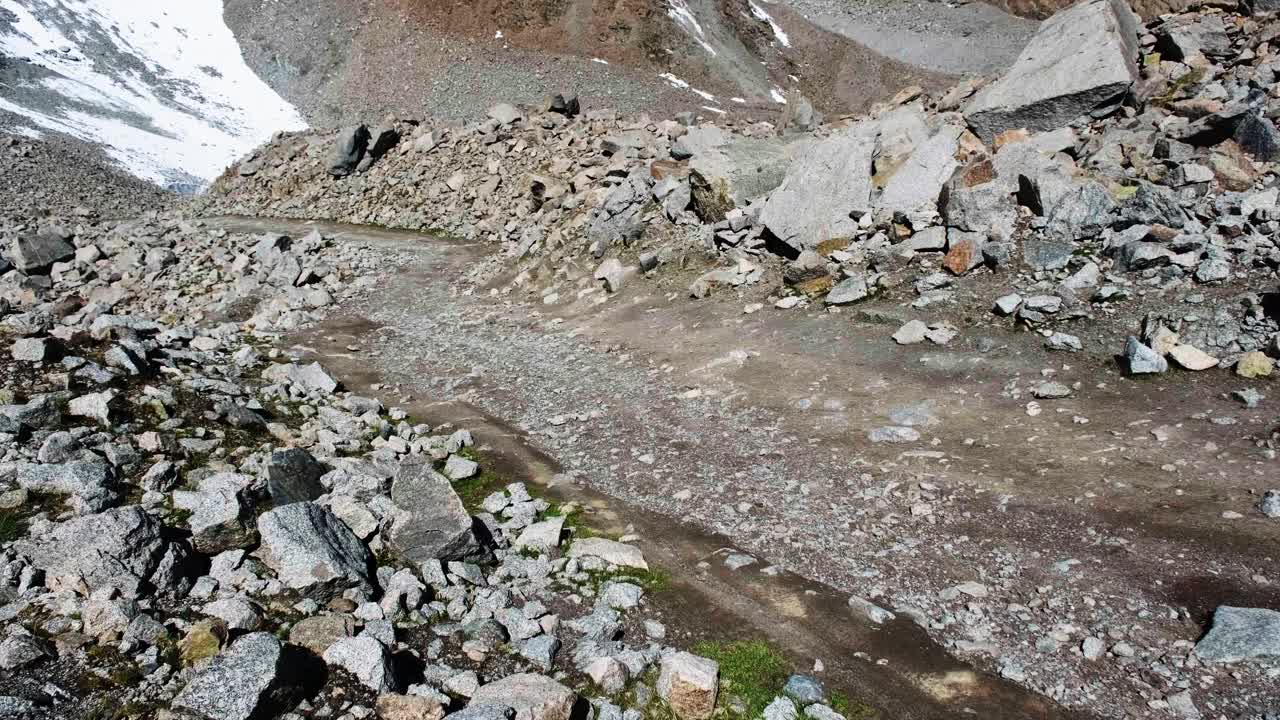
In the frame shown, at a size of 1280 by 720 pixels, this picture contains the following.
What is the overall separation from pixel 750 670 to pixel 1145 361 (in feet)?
24.3

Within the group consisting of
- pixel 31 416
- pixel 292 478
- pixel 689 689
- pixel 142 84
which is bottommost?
pixel 689 689

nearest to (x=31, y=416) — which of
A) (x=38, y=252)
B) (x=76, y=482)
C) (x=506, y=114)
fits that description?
(x=76, y=482)

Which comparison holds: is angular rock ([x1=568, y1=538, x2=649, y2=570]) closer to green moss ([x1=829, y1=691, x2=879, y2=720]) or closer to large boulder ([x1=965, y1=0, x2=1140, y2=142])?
green moss ([x1=829, y1=691, x2=879, y2=720])

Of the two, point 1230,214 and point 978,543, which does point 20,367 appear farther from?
point 1230,214

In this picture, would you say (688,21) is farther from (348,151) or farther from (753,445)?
(753,445)

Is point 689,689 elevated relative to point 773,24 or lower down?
lower down

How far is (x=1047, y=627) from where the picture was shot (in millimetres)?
6629

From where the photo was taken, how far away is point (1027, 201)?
14.2 m

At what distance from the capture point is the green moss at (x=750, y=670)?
A: 604 centimetres

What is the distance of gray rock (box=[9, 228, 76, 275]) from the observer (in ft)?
71.9

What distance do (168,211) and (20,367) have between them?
94.8 feet

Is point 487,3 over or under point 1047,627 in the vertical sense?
over

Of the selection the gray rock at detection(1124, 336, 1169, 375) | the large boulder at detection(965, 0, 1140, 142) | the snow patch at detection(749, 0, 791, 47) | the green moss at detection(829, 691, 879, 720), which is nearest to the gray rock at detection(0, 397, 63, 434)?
the green moss at detection(829, 691, 879, 720)

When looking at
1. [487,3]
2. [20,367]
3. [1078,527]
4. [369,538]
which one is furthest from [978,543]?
[487,3]
